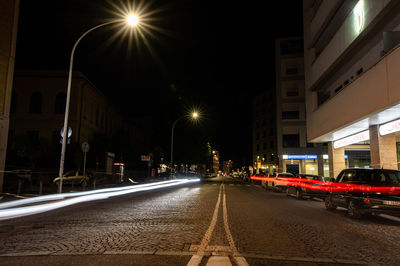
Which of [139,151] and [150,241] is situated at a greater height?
[139,151]

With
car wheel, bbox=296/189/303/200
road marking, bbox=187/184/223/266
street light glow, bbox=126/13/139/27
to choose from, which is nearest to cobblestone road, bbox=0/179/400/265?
road marking, bbox=187/184/223/266

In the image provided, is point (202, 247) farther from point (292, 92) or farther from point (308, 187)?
point (292, 92)

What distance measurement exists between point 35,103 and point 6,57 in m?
18.2

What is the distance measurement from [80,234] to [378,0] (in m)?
17.3

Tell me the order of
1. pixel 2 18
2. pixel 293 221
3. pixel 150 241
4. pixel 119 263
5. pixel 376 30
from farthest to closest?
pixel 2 18
pixel 376 30
pixel 293 221
pixel 150 241
pixel 119 263

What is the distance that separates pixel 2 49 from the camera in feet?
61.7

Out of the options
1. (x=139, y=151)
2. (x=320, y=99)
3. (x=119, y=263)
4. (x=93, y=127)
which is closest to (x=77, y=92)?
(x=93, y=127)

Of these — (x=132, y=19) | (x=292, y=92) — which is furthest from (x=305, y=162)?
(x=132, y=19)

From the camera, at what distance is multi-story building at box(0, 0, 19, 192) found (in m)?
18.6

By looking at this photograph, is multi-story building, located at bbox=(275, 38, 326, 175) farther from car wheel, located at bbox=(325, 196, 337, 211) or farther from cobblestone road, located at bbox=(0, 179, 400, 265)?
cobblestone road, located at bbox=(0, 179, 400, 265)

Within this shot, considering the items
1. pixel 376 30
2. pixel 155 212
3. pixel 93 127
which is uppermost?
pixel 376 30

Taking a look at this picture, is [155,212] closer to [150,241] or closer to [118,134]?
[150,241]

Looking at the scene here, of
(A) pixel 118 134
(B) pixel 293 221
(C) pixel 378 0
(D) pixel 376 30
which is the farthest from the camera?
(A) pixel 118 134

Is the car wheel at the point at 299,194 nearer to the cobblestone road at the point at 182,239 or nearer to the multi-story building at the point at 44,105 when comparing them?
the cobblestone road at the point at 182,239
